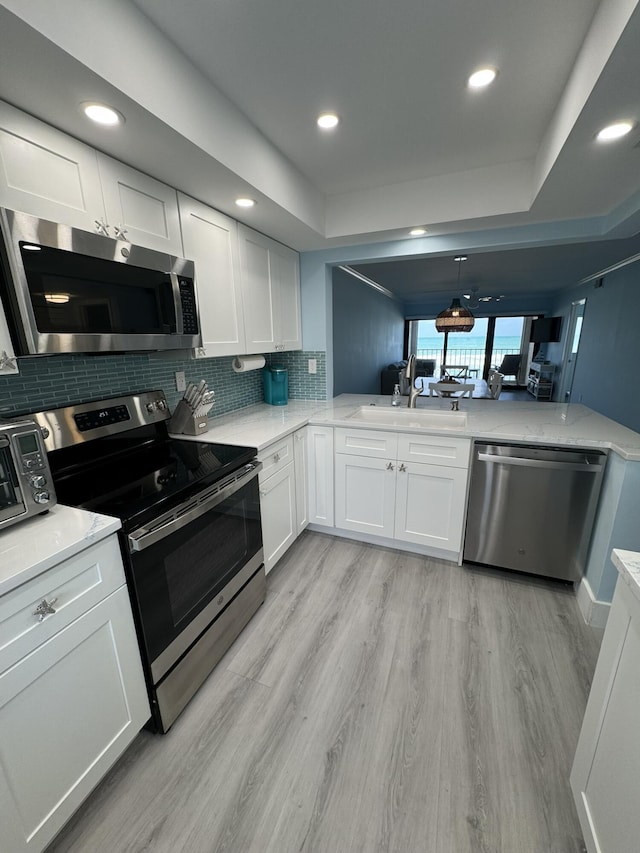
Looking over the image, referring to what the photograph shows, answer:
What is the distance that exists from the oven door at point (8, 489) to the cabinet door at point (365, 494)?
175cm

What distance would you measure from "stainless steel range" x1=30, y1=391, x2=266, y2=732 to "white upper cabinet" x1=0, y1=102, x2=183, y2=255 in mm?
729

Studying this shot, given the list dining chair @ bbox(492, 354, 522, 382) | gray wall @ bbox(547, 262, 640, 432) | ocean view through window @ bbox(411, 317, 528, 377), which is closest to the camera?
gray wall @ bbox(547, 262, 640, 432)

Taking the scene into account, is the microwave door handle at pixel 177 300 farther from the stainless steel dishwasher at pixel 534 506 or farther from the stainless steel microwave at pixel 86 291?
the stainless steel dishwasher at pixel 534 506

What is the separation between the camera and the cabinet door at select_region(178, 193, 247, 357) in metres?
1.74

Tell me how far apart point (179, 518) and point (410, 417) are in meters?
1.95

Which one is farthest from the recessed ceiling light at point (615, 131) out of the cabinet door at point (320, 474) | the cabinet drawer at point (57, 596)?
the cabinet drawer at point (57, 596)

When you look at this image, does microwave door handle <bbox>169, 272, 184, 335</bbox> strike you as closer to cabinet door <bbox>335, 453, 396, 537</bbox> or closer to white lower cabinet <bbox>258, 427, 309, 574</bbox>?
white lower cabinet <bbox>258, 427, 309, 574</bbox>

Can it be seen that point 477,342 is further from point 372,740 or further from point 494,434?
point 372,740

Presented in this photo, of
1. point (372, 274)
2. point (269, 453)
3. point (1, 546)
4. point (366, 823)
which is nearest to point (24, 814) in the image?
point (1, 546)

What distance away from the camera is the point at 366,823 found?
43.1 inches

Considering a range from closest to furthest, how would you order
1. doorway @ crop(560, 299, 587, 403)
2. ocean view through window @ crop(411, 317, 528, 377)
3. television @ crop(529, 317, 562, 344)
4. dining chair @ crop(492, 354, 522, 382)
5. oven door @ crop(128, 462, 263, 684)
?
oven door @ crop(128, 462, 263, 684)
doorway @ crop(560, 299, 587, 403)
television @ crop(529, 317, 562, 344)
ocean view through window @ crop(411, 317, 528, 377)
dining chair @ crop(492, 354, 522, 382)

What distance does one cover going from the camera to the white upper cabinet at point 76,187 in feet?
3.46

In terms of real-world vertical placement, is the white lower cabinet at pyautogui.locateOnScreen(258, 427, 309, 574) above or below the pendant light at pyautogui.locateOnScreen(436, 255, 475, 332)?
below

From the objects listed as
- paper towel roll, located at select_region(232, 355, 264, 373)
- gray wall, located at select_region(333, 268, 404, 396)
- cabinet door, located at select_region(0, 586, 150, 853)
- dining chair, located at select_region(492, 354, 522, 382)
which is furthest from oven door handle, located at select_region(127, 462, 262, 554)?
dining chair, located at select_region(492, 354, 522, 382)
